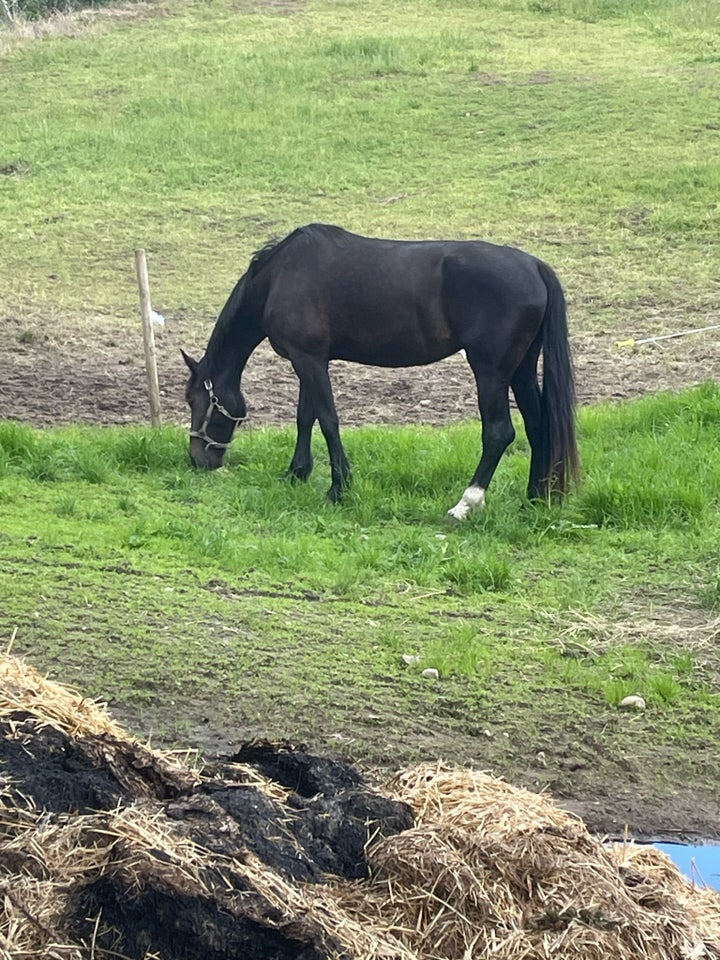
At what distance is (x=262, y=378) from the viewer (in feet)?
40.6

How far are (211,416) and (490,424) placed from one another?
7.29ft

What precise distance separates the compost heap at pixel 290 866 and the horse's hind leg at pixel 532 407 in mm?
4399

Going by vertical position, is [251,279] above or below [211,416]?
above

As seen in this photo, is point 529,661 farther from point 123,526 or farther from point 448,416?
point 448,416

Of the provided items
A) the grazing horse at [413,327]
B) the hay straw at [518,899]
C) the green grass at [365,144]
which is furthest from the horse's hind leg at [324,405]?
the green grass at [365,144]

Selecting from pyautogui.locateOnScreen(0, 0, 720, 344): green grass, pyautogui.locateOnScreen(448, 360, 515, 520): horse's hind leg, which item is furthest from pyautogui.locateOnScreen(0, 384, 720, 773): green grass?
pyautogui.locateOnScreen(0, 0, 720, 344): green grass

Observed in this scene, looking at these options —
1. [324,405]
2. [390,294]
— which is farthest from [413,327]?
[324,405]

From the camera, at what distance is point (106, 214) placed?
1903 centimetres

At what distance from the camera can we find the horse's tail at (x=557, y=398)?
27.0 ft

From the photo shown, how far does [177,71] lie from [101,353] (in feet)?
47.3

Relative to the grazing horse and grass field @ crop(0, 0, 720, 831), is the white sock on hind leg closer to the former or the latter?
the grazing horse

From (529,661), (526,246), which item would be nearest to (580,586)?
(529,661)

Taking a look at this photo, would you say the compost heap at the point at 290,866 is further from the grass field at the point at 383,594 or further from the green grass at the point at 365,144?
the green grass at the point at 365,144

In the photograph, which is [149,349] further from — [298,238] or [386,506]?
[386,506]
